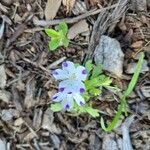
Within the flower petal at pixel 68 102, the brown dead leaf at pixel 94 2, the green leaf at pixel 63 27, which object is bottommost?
the flower petal at pixel 68 102

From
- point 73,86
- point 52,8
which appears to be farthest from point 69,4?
point 73,86

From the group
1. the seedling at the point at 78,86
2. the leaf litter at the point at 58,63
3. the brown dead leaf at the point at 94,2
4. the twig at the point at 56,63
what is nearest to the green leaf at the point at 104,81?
the seedling at the point at 78,86

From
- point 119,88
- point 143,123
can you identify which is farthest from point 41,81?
point 143,123

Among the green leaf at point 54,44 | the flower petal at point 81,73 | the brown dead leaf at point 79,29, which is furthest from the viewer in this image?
the brown dead leaf at point 79,29

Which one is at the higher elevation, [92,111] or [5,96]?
[5,96]

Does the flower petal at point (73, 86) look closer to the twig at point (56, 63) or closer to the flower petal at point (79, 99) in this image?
the flower petal at point (79, 99)

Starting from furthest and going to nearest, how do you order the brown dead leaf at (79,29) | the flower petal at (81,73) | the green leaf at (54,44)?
the brown dead leaf at (79,29)
the green leaf at (54,44)
the flower petal at (81,73)

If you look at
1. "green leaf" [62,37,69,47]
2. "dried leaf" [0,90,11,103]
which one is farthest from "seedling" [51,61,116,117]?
"dried leaf" [0,90,11,103]

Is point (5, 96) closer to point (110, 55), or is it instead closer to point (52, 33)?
point (52, 33)
